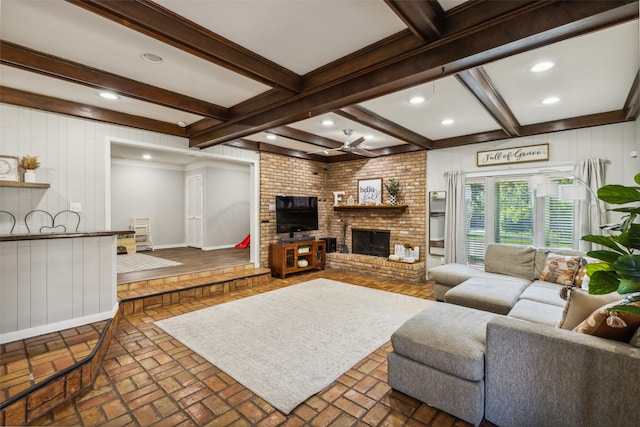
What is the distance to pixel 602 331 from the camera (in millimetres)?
1577

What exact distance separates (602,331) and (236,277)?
14.6 feet

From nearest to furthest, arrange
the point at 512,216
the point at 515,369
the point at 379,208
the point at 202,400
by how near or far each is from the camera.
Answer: the point at 515,369, the point at 202,400, the point at 512,216, the point at 379,208

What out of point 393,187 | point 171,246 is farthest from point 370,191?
point 171,246

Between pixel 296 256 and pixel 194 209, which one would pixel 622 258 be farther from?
pixel 194 209

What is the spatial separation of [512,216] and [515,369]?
145 inches

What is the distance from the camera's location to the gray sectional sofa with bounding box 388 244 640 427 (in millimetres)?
1464

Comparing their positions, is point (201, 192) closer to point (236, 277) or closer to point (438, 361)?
point (236, 277)

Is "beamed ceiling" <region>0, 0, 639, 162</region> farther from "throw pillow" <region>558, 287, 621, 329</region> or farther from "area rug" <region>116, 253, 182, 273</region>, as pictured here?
"area rug" <region>116, 253, 182, 273</region>

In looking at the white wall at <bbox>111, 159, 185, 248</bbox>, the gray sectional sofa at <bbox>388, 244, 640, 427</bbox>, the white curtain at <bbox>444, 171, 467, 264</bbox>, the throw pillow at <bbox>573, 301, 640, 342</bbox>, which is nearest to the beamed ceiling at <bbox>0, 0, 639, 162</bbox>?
the white curtain at <bbox>444, 171, 467, 264</bbox>

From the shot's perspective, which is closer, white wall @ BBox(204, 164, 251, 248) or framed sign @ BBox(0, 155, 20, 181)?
framed sign @ BBox(0, 155, 20, 181)

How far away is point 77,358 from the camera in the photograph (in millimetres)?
2432

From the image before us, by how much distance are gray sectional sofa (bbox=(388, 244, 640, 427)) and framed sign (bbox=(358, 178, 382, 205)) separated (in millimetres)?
3865

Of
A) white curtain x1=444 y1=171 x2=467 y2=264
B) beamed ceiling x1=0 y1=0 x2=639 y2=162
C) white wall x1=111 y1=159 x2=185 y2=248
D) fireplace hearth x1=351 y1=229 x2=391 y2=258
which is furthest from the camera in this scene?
white wall x1=111 y1=159 x2=185 y2=248

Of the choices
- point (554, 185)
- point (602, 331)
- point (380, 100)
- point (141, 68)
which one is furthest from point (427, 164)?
point (141, 68)
